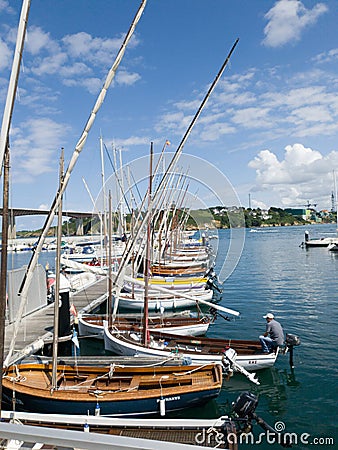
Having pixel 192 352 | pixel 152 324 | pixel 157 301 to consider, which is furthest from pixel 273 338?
pixel 157 301

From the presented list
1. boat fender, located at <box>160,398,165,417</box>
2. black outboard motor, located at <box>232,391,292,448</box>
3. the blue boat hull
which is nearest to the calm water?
the blue boat hull

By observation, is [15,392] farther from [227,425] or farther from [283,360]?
[283,360]

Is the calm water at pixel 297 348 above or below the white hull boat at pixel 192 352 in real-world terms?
below

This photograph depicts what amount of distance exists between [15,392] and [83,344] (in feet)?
31.8

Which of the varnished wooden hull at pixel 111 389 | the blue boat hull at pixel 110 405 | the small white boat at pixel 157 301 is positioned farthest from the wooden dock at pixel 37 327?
the blue boat hull at pixel 110 405

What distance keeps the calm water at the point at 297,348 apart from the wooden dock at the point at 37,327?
5205 mm

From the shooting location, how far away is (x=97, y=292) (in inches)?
1287

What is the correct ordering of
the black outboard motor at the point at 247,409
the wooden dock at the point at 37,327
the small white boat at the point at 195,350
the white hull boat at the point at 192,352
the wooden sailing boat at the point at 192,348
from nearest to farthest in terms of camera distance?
1. the black outboard motor at the point at 247,409
2. the small white boat at the point at 195,350
3. the white hull boat at the point at 192,352
4. the wooden sailing boat at the point at 192,348
5. the wooden dock at the point at 37,327

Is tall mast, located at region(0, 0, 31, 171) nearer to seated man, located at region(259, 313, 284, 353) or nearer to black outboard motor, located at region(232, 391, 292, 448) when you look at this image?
black outboard motor, located at region(232, 391, 292, 448)

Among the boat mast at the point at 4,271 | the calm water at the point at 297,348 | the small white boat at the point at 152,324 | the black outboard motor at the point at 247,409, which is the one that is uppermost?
the boat mast at the point at 4,271

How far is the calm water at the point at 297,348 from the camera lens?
41.8 feet

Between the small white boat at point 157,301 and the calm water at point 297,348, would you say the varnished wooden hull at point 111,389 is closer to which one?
the calm water at point 297,348

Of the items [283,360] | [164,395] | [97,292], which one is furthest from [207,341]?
[97,292]

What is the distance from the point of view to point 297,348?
19625 mm
